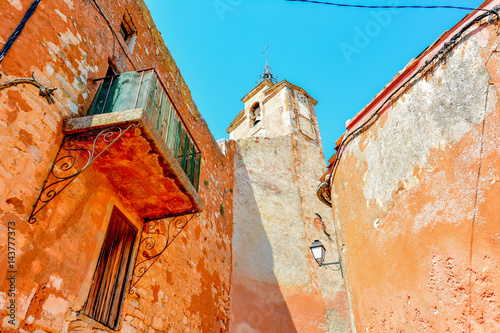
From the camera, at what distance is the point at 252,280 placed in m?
8.36

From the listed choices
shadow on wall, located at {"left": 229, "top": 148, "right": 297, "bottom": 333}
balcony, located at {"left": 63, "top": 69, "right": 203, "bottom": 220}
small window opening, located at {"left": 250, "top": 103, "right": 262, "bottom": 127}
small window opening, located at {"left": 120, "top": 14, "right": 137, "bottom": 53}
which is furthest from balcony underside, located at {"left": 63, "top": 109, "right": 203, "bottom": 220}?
small window opening, located at {"left": 250, "top": 103, "right": 262, "bottom": 127}

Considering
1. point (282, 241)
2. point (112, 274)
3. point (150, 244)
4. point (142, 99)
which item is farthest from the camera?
point (282, 241)

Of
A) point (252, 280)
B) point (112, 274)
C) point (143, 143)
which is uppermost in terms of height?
point (252, 280)

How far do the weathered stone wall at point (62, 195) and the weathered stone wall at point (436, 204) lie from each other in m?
2.81

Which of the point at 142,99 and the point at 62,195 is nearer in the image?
the point at 62,195

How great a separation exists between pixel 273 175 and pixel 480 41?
312 inches

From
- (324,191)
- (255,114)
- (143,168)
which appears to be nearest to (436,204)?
(324,191)

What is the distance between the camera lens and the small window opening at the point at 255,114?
52.6 ft

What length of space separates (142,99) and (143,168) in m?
0.78

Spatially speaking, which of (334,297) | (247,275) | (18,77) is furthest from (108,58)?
(334,297)

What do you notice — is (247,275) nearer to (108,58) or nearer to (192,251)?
(192,251)

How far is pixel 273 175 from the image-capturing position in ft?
36.2

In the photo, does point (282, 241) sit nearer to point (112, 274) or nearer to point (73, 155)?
point (112, 274)

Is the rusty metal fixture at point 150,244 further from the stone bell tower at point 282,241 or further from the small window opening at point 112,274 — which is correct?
the stone bell tower at point 282,241
